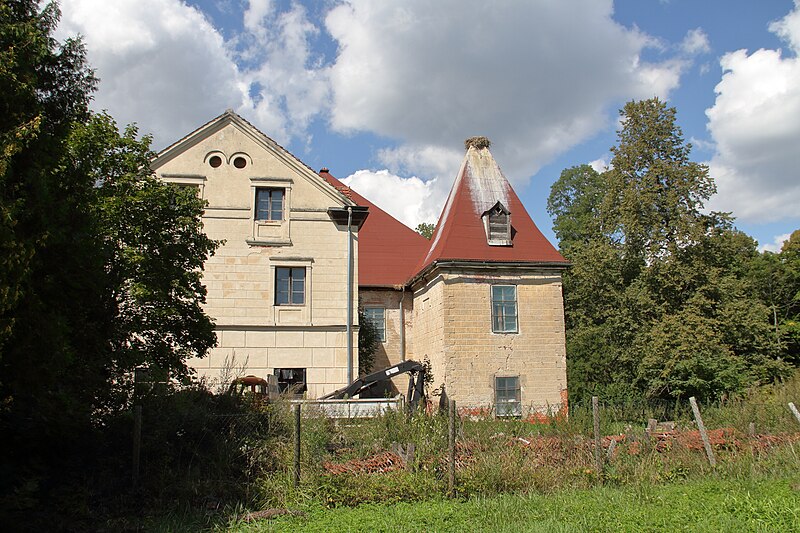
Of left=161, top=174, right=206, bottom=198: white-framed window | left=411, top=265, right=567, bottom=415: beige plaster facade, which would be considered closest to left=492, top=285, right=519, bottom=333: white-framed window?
left=411, top=265, right=567, bottom=415: beige plaster facade

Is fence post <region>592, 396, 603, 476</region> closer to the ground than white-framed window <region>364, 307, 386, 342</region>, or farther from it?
closer to the ground

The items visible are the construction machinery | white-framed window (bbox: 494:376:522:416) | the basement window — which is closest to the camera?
the construction machinery

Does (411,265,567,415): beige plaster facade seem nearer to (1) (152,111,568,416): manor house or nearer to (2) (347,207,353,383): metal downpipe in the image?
(1) (152,111,568,416): manor house

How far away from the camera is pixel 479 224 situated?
75.0ft

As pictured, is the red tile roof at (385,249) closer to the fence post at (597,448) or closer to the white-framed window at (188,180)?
the white-framed window at (188,180)

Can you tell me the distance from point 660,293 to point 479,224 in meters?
8.45

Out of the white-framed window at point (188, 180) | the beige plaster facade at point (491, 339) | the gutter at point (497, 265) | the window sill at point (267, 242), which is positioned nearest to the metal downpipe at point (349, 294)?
the window sill at point (267, 242)

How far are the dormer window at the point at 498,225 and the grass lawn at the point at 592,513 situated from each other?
1342 centimetres

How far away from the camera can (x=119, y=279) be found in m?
12.0

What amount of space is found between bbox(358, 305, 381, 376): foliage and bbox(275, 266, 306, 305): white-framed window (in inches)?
109

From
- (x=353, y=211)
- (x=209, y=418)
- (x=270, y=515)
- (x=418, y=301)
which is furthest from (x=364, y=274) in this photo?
(x=270, y=515)

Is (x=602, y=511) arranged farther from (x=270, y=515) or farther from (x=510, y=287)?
(x=510, y=287)

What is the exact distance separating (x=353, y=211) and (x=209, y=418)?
11038 millimetres

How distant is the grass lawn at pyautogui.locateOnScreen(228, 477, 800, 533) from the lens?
7.75m
